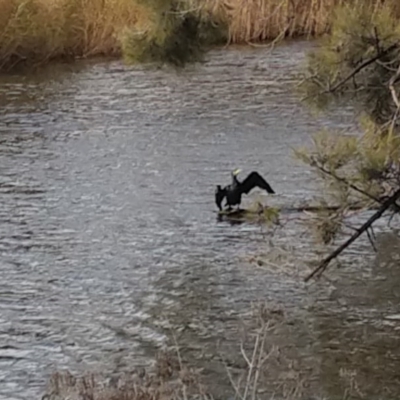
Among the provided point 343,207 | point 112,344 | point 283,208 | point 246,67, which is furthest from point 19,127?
point 343,207

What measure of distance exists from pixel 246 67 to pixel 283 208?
665 cm

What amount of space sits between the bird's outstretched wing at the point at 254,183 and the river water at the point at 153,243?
0.14 m

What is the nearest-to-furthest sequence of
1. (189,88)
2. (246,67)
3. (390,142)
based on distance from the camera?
(390,142), (189,88), (246,67)

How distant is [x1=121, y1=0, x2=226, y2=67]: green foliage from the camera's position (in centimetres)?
589

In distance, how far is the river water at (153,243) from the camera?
5.77m

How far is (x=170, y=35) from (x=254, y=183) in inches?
102

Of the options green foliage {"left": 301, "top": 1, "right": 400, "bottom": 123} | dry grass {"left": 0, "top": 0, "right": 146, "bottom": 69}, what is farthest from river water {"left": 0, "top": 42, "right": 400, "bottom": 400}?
dry grass {"left": 0, "top": 0, "right": 146, "bottom": 69}

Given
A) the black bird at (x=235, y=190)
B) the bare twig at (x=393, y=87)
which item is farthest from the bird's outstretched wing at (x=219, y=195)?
the bare twig at (x=393, y=87)

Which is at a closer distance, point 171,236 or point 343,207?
point 343,207

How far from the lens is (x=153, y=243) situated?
7660mm

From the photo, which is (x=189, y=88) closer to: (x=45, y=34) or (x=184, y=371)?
(x=45, y=34)

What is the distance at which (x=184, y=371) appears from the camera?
5309 millimetres

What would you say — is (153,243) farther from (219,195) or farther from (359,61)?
(359,61)

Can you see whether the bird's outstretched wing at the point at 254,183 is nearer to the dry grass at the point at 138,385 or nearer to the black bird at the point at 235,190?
the black bird at the point at 235,190
